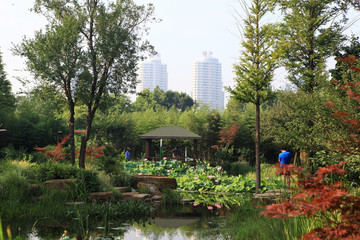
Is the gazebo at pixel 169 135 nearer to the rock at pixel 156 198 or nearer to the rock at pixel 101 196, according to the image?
the rock at pixel 156 198

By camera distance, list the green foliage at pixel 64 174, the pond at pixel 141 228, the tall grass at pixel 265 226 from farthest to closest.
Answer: the green foliage at pixel 64 174 → the pond at pixel 141 228 → the tall grass at pixel 265 226

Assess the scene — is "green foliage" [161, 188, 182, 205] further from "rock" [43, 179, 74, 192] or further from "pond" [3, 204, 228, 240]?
"rock" [43, 179, 74, 192]

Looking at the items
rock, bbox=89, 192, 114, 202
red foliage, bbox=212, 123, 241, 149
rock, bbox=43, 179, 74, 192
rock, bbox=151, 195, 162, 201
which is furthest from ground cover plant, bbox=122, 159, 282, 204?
red foliage, bbox=212, 123, 241, 149

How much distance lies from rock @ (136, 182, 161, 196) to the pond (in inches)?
121

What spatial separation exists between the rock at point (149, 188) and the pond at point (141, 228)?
306cm

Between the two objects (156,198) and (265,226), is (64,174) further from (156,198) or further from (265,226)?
(265,226)

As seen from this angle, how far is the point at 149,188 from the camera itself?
12.1m

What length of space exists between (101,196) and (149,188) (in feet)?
9.62

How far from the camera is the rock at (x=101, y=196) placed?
30.4 ft

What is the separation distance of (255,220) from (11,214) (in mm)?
5029

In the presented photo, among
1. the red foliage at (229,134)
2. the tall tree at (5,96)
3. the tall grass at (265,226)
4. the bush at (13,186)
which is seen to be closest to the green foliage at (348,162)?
the tall grass at (265,226)

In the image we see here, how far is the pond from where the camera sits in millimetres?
6398

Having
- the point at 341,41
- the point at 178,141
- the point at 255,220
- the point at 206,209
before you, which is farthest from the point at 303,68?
the point at 178,141

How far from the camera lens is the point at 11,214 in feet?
24.2
